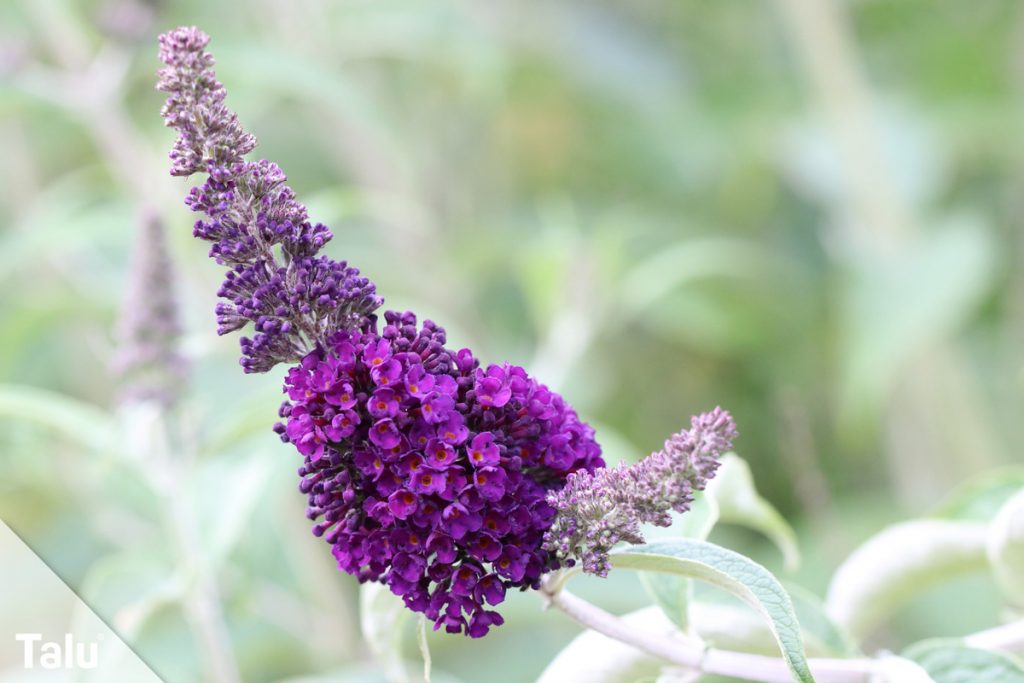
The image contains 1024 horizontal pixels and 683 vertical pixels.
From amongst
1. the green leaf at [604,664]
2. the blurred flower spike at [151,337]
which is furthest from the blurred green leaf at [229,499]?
the green leaf at [604,664]

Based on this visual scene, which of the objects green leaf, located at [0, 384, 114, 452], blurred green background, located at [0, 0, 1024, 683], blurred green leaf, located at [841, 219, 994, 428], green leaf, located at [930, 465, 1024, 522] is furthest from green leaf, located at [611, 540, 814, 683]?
blurred green leaf, located at [841, 219, 994, 428]

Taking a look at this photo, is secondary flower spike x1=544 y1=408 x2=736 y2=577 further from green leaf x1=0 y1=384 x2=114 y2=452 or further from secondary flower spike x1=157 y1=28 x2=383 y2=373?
green leaf x1=0 y1=384 x2=114 y2=452

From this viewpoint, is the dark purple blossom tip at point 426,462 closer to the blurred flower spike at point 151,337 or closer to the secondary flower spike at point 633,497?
the secondary flower spike at point 633,497

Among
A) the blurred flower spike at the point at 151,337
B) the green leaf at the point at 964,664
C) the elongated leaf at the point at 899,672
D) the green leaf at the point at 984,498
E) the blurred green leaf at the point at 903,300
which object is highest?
the blurred green leaf at the point at 903,300

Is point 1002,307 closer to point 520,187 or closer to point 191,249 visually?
point 520,187
